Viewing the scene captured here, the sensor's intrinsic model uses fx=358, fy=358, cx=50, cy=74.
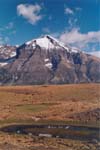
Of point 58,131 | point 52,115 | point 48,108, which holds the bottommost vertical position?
point 58,131

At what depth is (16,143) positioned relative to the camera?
5859 centimetres

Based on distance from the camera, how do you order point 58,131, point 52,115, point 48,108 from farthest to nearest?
point 48,108 < point 52,115 < point 58,131

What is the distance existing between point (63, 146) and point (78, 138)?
26.8 feet

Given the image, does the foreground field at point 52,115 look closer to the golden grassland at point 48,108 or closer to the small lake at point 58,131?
the golden grassland at point 48,108

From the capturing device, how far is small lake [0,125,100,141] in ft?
217


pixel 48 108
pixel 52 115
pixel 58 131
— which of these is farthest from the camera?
pixel 48 108

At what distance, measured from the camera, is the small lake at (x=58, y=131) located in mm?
66144

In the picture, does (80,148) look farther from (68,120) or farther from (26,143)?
(68,120)

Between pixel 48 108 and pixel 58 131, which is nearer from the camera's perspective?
pixel 58 131

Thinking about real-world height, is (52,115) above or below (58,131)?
above

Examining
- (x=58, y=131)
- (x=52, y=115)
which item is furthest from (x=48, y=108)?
(x=58, y=131)

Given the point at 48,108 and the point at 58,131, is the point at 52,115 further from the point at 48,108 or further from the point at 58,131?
the point at 58,131

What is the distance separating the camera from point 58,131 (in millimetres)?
72562

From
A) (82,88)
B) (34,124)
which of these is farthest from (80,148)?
(82,88)
